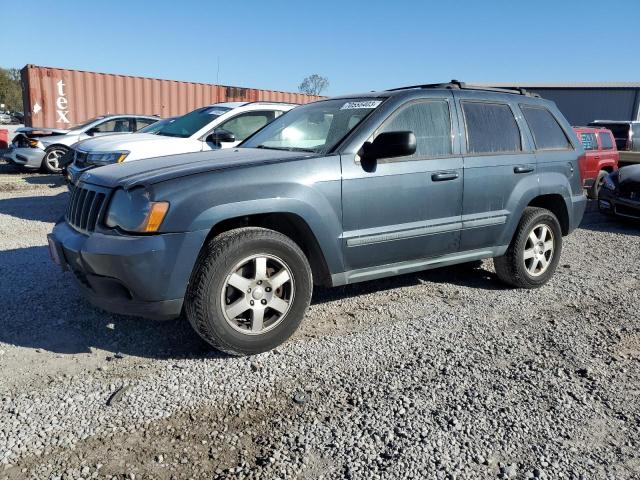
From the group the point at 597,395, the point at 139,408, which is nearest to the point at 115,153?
the point at 139,408

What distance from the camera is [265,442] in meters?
2.57

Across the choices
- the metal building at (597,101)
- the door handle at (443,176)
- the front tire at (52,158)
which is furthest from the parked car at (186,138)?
the metal building at (597,101)

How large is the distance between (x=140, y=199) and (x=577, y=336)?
3.20 m

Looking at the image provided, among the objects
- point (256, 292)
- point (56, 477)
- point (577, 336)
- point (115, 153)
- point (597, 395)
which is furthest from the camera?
point (115, 153)

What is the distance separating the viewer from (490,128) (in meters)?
4.68

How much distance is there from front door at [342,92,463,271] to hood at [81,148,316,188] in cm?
Answer: 54

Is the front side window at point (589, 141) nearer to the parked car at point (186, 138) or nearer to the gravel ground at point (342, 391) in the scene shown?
the parked car at point (186, 138)

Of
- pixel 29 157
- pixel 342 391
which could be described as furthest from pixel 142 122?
pixel 342 391

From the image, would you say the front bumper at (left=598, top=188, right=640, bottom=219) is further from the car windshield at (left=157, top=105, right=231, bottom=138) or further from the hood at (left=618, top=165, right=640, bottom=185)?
the car windshield at (left=157, top=105, right=231, bottom=138)

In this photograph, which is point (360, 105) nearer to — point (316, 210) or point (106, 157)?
point (316, 210)

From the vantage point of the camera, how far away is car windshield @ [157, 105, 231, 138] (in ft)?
26.0

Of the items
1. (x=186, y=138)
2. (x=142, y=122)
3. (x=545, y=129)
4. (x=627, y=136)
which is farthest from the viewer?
(x=627, y=136)

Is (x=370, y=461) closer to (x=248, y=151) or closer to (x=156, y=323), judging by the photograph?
(x=156, y=323)

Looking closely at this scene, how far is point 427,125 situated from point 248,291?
2.00 metres
